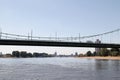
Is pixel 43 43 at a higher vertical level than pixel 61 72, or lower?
higher

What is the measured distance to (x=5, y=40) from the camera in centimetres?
5778

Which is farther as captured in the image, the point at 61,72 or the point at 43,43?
the point at 43,43

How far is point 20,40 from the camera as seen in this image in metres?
60.2

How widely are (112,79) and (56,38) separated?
45473mm

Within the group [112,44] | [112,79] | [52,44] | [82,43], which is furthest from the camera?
[112,44]

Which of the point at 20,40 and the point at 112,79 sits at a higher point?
the point at 20,40

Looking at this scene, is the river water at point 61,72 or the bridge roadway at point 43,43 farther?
the bridge roadway at point 43,43

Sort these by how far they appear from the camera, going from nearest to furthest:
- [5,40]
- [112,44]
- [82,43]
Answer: [5,40] → [82,43] → [112,44]

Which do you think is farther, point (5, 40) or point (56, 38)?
point (56, 38)

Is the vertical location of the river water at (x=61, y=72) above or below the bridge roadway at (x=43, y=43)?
below

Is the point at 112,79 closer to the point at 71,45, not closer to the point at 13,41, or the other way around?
the point at 13,41

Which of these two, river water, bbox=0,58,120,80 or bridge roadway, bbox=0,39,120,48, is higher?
bridge roadway, bbox=0,39,120,48

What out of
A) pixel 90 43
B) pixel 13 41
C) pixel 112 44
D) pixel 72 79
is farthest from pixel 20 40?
pixel 72 79

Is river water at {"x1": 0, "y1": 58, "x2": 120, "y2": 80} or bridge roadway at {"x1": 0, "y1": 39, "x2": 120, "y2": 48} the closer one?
river water at {"x1": 0, "y1": 58, "x2": 120, "y2": 80}
